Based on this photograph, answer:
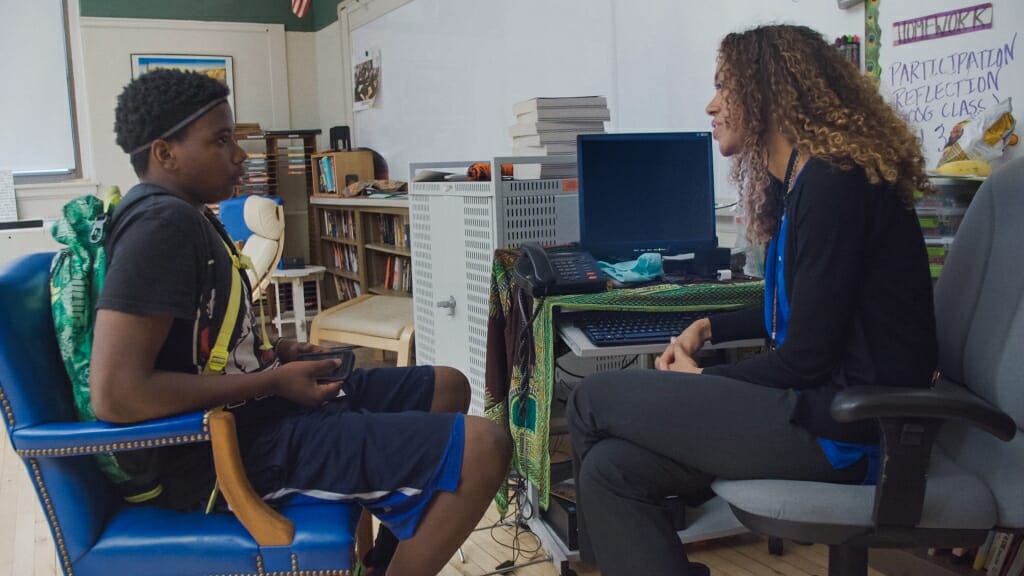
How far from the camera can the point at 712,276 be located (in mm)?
2111

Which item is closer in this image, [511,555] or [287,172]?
[511,555]

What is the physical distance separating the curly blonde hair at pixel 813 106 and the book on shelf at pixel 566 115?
106cm

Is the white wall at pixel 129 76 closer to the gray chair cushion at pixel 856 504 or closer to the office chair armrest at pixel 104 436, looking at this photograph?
the office chair armrest at pixel 104 436

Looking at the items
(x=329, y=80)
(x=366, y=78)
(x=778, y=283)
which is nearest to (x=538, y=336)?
(x=778, y=283)

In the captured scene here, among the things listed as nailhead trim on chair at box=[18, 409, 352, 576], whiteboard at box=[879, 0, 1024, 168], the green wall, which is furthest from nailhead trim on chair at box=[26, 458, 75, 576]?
the green wall

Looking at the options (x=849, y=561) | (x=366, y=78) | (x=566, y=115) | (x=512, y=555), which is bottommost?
(x=512, y=555)

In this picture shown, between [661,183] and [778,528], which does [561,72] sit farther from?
[778,528]

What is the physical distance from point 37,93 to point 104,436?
5.94 m

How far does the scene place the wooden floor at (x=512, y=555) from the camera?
85.3 inches

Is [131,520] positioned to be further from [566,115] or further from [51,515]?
[566,115]

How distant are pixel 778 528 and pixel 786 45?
2.72 feet

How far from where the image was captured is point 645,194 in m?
2.24

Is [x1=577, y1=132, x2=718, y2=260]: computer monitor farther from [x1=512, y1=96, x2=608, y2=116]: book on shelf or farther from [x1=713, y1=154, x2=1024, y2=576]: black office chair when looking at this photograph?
[x1=713, y1=154, x2=1024, y2=576]: black office chair

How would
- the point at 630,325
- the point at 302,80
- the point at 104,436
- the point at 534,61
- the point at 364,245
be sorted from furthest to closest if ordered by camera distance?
the point at 302,80 < the point at 364,245 < the point at 534,61 < the point at 630,325 < the point at 104,436
